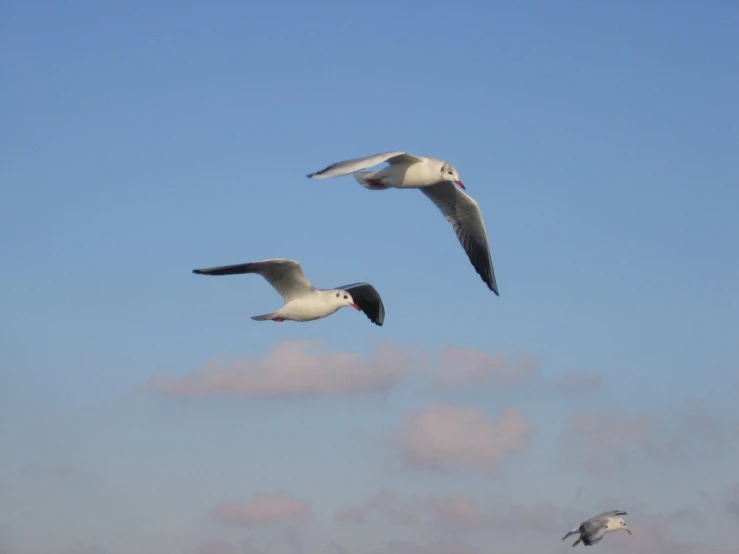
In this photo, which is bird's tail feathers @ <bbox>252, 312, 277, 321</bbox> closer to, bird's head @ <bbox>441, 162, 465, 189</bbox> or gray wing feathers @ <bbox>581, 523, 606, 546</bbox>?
bird's head @ <bbox>441, 162, 465, 189</bbox>

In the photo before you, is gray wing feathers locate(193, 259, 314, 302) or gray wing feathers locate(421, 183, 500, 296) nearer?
gray wing feathers locate(193, 259, 314, 302)

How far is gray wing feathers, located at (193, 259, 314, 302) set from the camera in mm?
16969

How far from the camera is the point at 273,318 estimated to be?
17438 mm

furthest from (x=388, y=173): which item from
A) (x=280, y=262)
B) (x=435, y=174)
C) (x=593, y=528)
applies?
(x=593, y=528)

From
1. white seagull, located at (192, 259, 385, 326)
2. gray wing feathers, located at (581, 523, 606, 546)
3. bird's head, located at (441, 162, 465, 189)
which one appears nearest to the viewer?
white seagull, located at (192, 259, 385, 326)

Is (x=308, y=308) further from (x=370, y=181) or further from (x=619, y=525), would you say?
(x=619, y=525)

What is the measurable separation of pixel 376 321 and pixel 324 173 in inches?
211

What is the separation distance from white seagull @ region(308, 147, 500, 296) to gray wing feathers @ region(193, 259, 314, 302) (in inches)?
65.4

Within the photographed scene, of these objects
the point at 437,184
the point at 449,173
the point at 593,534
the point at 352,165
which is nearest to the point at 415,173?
the point at 449,173

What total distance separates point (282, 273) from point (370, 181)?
1.85 m

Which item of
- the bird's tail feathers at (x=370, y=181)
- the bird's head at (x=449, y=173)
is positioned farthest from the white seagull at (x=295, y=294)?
the bird's head at (x=449, y=173)

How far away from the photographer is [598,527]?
21.4m

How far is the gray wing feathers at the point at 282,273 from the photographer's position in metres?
17.0

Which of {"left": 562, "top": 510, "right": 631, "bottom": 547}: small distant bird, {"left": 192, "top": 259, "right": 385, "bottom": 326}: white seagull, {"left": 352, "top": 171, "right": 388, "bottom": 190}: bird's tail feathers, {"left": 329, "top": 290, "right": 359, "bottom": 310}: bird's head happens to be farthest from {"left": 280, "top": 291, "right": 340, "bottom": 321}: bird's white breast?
{"left": 562, "top": 510, "right": 631, "bottom": 547}: small distant bird
